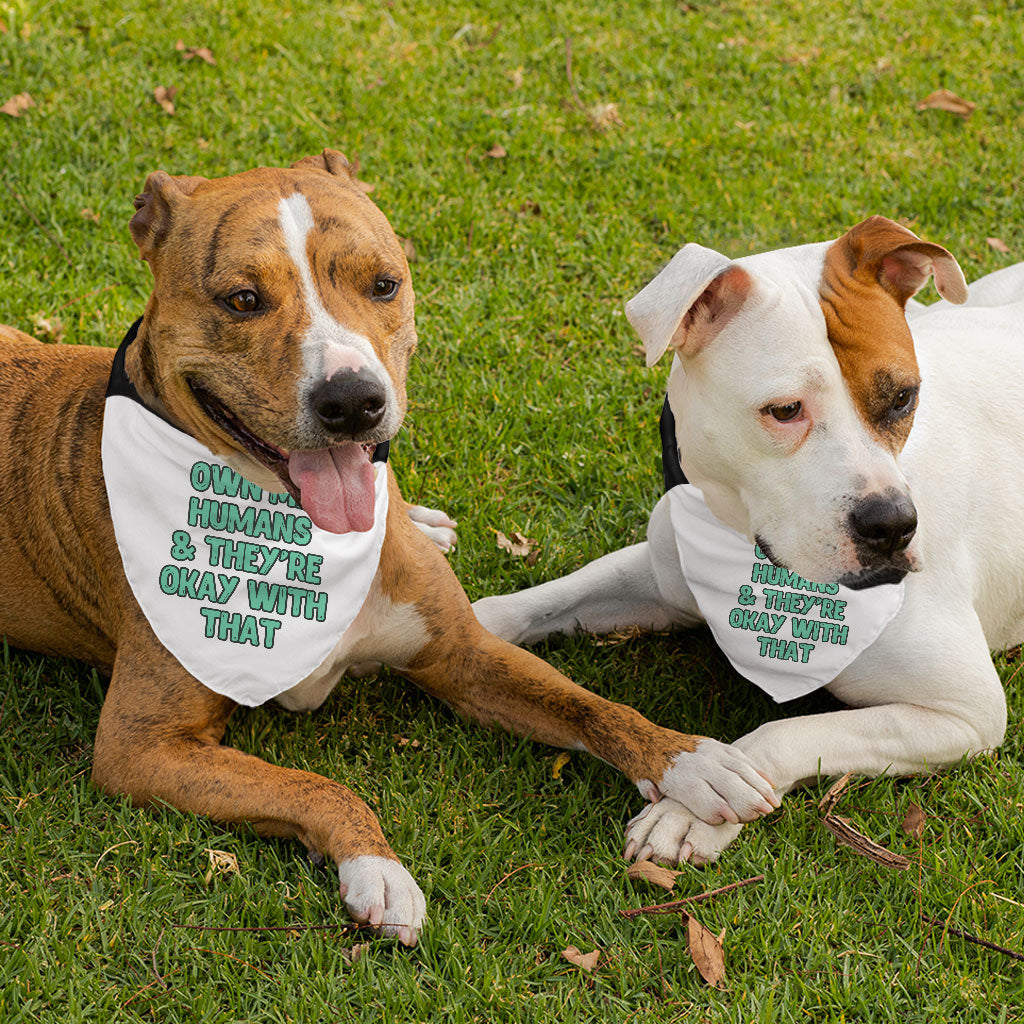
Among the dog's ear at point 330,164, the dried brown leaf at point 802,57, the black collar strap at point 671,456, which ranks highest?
the dog's ear at point 330,164

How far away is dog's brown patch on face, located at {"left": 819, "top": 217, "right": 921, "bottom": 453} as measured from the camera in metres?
3.27

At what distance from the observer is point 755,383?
3.29m

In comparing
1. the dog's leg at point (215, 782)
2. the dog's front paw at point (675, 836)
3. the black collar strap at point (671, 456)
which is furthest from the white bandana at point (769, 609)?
the dog's leg at point (215, 782)

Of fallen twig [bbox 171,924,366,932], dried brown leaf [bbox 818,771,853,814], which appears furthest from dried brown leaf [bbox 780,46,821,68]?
fallen twig [bbox 171,924,366,932]

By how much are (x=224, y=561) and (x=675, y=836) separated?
1559 mm

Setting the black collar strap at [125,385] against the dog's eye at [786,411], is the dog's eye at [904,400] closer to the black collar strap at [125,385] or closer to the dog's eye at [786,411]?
the dog's eye at [786,411]

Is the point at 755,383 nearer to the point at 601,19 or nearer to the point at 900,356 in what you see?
the point at 900,356

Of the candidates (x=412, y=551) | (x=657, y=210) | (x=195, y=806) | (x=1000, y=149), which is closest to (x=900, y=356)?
(x=412, y=551)

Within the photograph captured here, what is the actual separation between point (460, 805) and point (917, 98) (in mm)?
5870

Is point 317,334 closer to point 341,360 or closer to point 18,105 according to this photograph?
point 341,360

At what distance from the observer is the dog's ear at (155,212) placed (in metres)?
3.46

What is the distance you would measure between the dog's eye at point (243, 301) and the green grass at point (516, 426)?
1.41 m

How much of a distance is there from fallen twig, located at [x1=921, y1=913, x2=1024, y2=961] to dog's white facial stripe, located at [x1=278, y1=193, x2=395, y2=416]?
2034mm

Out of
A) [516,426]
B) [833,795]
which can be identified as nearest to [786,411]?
[833,795]
